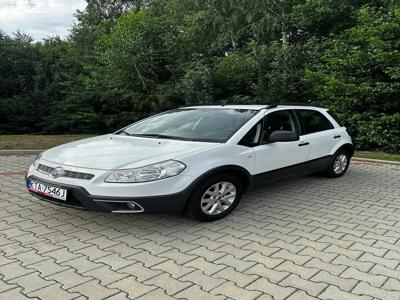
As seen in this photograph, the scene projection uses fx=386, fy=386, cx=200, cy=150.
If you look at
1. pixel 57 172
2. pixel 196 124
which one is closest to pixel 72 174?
pixel 57 172

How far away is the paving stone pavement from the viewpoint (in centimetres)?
294

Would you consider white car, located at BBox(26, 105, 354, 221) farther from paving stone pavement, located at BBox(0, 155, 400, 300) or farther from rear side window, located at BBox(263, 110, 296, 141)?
paving stone pavement, located at BBox(0, 155, 400, 300)

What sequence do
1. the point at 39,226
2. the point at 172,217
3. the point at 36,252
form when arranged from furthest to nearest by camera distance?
the point at 172,217, the point at 39,226, the point at 36,252

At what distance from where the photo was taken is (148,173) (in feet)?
12.6

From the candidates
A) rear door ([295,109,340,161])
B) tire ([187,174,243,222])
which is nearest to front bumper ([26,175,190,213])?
tire ([187,174,243,222])

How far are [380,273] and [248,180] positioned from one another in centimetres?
192

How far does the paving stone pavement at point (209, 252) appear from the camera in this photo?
9.64 feet

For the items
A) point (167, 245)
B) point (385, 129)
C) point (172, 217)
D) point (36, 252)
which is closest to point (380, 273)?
point (167, 245)

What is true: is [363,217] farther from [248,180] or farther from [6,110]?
[6,110]

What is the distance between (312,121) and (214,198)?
8.54 feet

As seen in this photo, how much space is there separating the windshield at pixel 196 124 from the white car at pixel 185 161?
0.01 metres

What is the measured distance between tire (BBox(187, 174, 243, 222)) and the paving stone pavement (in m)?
0.13

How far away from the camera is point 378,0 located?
13906 mm

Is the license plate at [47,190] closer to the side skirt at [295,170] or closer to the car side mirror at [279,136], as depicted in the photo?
the side skirt at [295,170]
